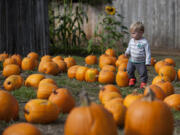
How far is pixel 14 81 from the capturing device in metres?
5.01

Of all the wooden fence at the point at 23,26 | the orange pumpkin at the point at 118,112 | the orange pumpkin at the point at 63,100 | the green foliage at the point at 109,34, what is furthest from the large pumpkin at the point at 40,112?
the green foliage at the point at 109,34

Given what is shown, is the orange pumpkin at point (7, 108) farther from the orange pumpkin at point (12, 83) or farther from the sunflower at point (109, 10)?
the sunflower at point (109, 10)

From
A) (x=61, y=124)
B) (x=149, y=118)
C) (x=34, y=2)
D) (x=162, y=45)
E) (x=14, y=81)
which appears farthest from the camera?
(x=162, y=45)

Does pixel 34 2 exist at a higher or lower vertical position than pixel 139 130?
higher

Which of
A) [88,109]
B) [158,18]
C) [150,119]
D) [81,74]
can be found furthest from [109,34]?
[88,109]

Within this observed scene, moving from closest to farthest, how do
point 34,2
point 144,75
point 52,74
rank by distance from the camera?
point 144,75
point 52,74
point 34,2

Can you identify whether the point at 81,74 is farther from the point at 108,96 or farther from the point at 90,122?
the point at 90,122

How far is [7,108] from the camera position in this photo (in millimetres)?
3363

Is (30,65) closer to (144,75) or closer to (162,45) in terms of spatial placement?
(144,75)

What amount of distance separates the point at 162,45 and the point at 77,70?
8.83 meters

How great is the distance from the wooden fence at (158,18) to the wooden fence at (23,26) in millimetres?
4374

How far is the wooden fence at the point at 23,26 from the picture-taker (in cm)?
960

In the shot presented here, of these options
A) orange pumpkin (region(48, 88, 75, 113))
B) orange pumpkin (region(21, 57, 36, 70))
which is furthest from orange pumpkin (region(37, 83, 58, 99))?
orange pumpkin (region(21, 57, 36, 70))

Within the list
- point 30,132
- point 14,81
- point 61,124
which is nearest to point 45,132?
point 61,124
